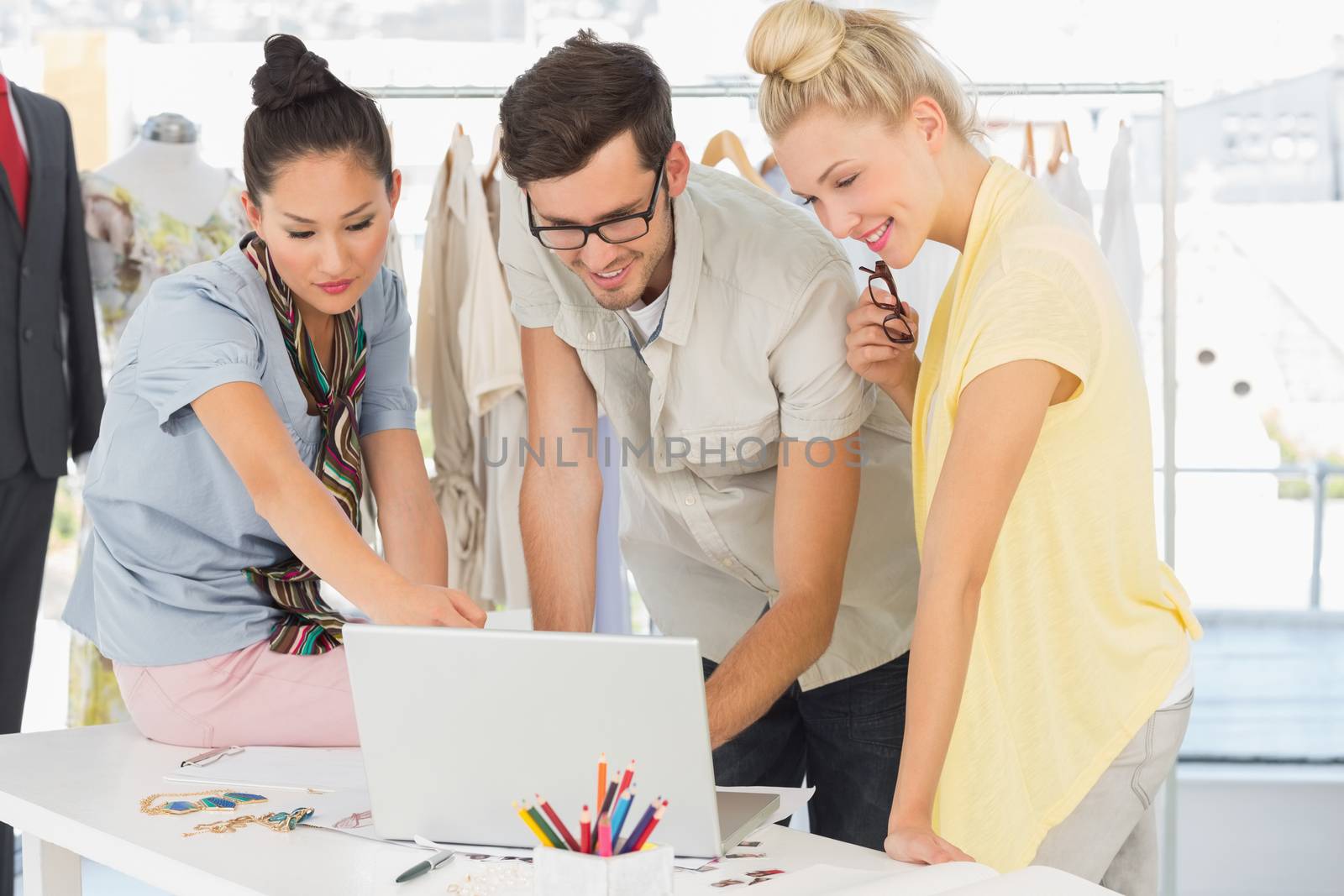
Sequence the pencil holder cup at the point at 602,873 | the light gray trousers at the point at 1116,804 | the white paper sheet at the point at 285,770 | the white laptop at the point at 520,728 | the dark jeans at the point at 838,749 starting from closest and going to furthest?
the pencil holder cup at the point at 602,873, the white laptop at the point at 520,728, the light gray trousers at the point at 1116,804, the white paper sheet at the point at 285,770, the dark jeans at the point at 838,749

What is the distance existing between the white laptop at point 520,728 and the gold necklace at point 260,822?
11 centimetres

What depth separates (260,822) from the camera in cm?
132

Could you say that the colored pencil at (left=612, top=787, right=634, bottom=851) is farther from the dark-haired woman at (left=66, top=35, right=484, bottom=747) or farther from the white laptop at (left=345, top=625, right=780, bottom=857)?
the dark-haired woman at (left=66, top=35, right=484, bottom=747)

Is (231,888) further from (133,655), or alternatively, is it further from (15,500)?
(15,500)

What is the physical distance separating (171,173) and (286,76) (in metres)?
1.45

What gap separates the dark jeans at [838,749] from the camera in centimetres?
178

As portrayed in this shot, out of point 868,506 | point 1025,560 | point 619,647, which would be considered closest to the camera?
point 619,647

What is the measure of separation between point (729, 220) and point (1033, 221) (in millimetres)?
475

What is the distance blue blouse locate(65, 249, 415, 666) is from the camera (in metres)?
1.53

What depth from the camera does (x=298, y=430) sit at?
165 cm

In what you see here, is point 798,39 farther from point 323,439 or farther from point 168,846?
point 168,846

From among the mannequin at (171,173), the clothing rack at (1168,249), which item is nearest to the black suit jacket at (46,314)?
the mannequin at (171,173)

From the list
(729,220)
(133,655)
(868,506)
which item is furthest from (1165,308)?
(133,655)

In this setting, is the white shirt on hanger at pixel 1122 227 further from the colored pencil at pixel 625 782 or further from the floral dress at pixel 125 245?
the colored pencil at pixel 625 782
